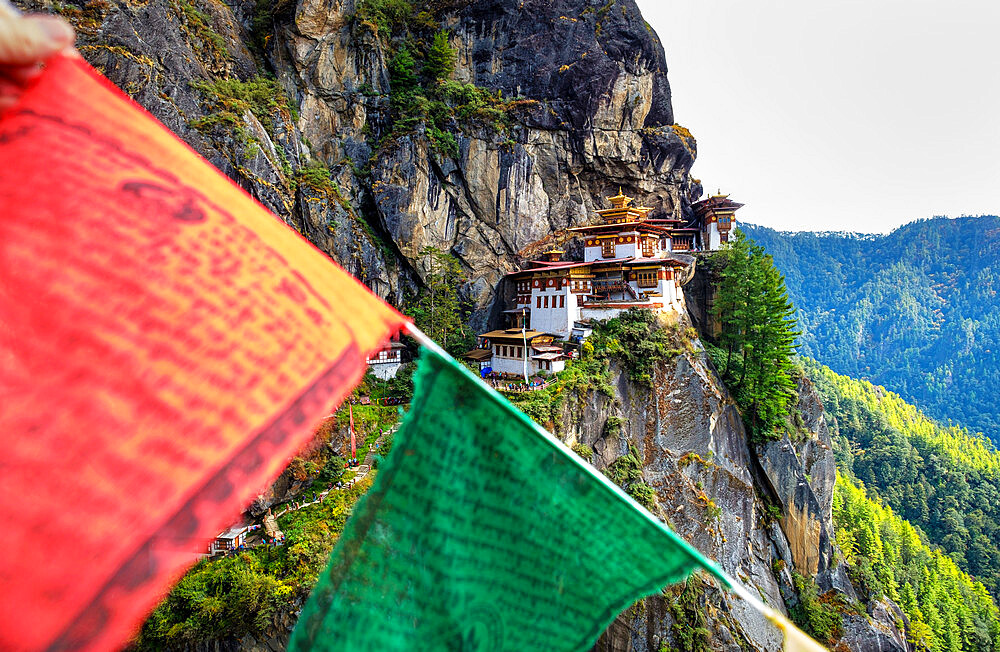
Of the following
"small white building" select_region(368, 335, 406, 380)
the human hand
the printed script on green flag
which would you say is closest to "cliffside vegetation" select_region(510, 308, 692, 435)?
"small white building" select_region(368, 335, 406, 380)

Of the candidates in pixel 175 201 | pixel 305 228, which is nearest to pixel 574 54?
→ pixel 305 228

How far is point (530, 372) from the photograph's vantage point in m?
18.5

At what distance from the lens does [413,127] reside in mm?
24141

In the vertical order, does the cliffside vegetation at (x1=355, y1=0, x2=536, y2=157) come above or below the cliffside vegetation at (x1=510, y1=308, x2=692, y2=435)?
above

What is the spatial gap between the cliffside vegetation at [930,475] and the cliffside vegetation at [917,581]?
21.6ft

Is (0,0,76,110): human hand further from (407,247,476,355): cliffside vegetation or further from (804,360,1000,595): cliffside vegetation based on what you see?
(804,360,1000,595): cliffside vegetation

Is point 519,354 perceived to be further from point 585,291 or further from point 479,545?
point 479,545

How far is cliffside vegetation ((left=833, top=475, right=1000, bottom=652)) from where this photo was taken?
82.5 ft

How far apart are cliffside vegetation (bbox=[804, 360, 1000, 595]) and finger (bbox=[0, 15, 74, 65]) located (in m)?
57.2

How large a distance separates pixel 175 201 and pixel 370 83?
93.4 ft

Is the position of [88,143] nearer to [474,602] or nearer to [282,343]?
[282,343]

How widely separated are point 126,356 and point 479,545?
139 cm

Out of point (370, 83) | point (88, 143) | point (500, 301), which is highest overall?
point (370, 83)

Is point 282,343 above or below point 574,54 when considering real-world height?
below
